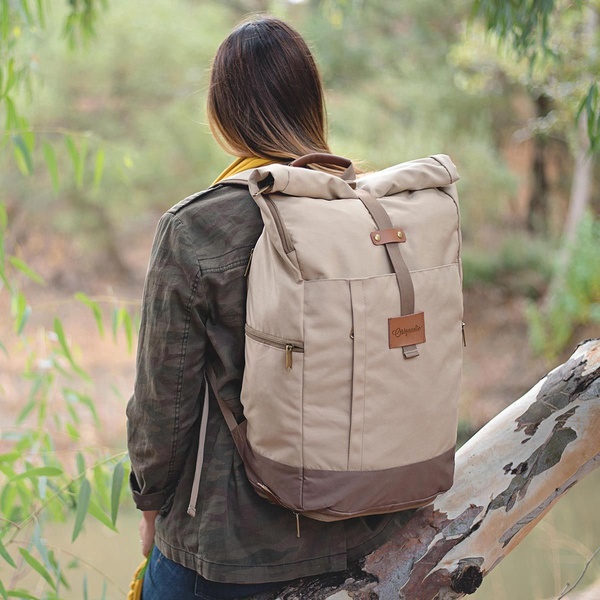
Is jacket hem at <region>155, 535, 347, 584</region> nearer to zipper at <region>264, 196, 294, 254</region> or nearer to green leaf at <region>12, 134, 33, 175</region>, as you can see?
zipper at <region>264, 196, 294, 254</region>

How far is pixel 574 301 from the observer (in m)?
5.65

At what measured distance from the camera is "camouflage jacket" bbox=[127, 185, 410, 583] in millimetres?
943

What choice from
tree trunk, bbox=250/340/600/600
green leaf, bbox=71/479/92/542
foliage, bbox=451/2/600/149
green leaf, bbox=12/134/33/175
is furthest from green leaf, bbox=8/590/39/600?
foliage, bbox=451/2/600/149

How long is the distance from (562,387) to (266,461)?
52cm

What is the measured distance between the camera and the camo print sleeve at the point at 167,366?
3.08 ft

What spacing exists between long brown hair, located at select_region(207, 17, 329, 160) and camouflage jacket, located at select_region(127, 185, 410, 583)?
3.6 inches

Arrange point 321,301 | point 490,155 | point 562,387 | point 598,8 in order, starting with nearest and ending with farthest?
point 321,301 < point 562,387 < point 598,8 < point 490,155

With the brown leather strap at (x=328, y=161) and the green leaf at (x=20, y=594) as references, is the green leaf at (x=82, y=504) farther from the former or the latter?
the brown leather strap at (x=328, y=161)

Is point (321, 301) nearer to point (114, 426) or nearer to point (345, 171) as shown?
point (345, 171)

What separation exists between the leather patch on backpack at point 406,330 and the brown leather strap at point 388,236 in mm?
88

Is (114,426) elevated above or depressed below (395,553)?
below

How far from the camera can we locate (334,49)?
7.21 metres

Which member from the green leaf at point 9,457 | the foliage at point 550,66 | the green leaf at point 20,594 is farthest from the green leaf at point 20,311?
the foliage at point 550,66

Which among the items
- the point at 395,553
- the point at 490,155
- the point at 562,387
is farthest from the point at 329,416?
the point at 490,155
